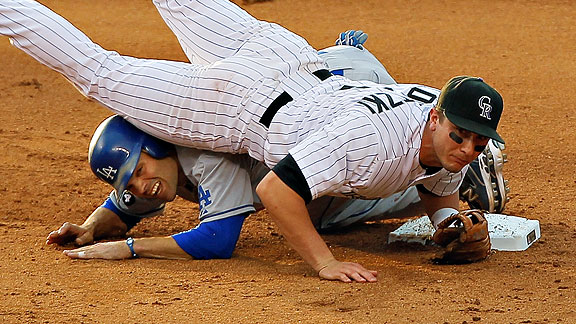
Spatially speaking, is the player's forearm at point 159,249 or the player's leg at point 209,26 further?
the player's leg at point 209,26

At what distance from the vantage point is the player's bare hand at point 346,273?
3857 millimetres

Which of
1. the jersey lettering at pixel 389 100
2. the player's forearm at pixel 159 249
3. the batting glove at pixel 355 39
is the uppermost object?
the batting glove at pixel 355 39

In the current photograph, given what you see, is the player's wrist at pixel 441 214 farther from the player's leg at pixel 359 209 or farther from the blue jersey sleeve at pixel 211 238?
the blue jersey sleeve at pixel 211 238

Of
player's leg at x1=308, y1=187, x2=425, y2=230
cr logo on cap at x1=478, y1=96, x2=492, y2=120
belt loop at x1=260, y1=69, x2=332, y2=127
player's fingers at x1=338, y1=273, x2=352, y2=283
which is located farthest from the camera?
player's leg at x1=308, y1=187, x2=425, y2=230

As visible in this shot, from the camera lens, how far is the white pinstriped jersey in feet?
12.5

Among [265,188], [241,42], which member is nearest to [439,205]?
[265,188]

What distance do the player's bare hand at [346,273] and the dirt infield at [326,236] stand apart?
0.13 feet

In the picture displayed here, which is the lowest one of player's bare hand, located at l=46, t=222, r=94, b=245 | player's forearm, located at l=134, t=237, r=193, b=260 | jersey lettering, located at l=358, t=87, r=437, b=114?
player's bare hand, located at l=46, t=222, r=94, b=245

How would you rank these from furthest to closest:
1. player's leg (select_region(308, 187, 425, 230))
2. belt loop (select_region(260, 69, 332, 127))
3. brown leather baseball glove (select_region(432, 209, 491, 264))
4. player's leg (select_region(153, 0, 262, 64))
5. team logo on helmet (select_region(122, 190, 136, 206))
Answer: player's leg (select_region(308, 187, 425, 230))
player's leg (select_region(153, 0, 262, 64))
team logo on helmet (select_region(122, 190, 136, 206))
belt loop (select_region(260, 69, 332, 127))
brown leather baseball glove (select_region(432, 209, 491, 264))

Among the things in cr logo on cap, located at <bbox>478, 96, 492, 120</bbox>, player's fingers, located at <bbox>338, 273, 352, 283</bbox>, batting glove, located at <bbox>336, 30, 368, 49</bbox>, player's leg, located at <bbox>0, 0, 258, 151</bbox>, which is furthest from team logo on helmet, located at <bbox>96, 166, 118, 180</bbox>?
batting glove, located at <bbox>336, 30, 368, 49</bbox>

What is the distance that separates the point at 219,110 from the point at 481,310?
4.75 feet

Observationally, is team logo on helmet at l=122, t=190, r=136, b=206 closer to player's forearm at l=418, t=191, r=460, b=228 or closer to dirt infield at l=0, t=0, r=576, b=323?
dirt infield at l=0, t=0, r=576, b=323

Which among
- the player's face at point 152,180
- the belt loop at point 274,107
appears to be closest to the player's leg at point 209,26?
the belt loop at point 274,107

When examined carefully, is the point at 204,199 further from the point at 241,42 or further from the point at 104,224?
the point at 241,42
